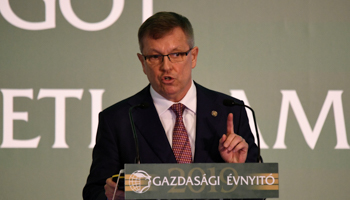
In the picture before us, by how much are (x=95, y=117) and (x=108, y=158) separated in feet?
4.60

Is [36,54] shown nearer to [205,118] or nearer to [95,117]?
[95,117]

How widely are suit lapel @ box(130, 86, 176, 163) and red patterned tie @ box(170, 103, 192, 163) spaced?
0.05 m

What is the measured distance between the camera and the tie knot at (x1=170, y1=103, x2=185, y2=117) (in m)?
2.38

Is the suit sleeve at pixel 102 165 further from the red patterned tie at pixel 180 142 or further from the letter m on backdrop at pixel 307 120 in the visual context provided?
the letter m on backdrop at pixel 307 120

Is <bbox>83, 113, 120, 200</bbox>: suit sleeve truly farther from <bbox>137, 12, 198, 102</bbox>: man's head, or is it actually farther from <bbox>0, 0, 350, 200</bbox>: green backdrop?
<bbox>0, 0, 350, 200</bbox>: green backdrop

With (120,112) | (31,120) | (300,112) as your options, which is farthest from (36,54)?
(300,112)

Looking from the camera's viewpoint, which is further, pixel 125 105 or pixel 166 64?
pixel 125 105

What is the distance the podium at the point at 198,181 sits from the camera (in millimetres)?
1654

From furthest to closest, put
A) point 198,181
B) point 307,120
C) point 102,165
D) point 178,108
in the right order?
point 307,120 → point 178,108 → point 102,165 → point 198,181

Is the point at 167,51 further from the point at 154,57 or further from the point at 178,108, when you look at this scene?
the point at 178,108

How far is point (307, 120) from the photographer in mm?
3691

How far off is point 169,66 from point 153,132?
0.36 m

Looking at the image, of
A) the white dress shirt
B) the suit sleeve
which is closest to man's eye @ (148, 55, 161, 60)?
the white dress shirt

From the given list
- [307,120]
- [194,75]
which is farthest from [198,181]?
[307,120]
